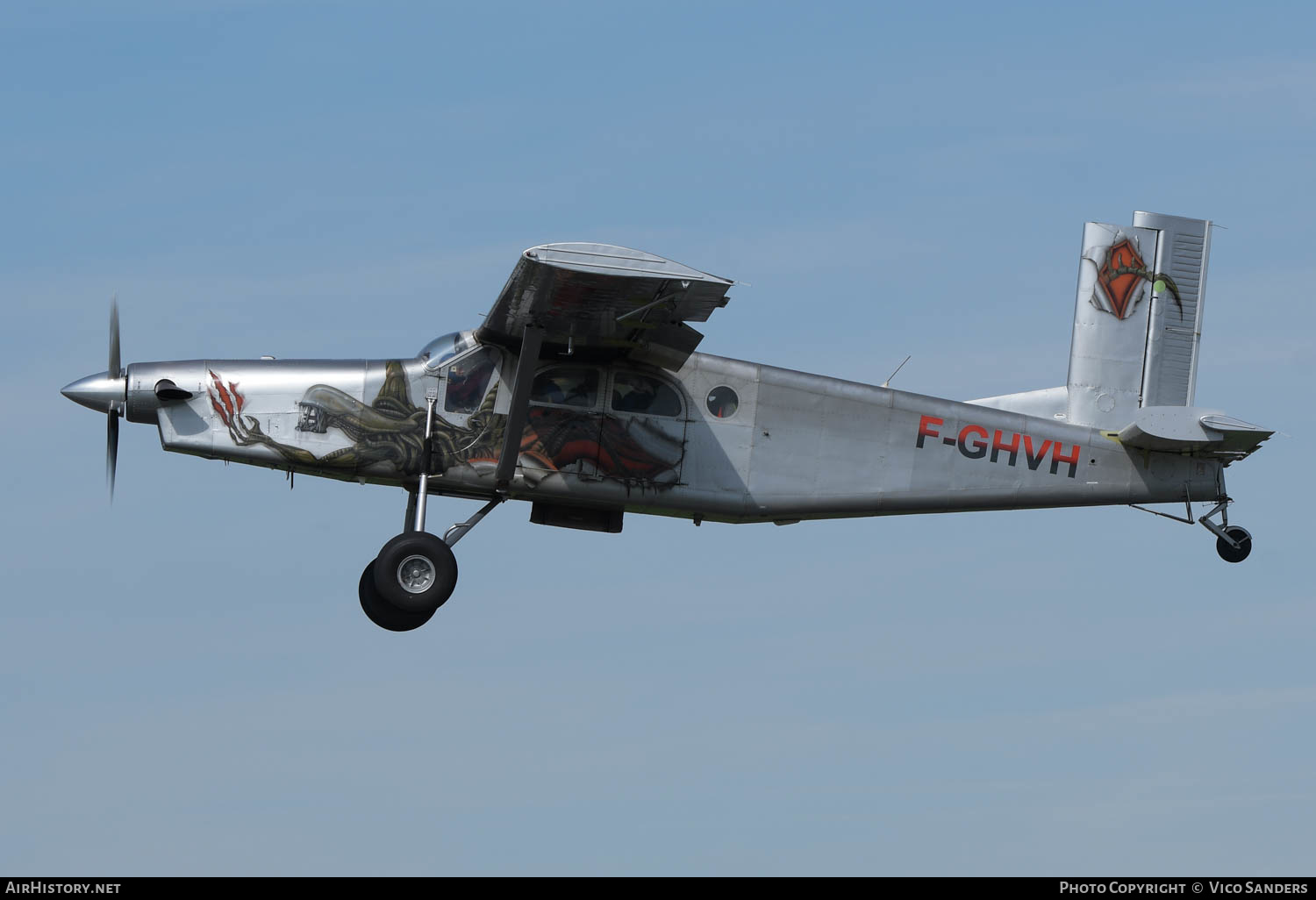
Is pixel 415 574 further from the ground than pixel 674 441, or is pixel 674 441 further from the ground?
pixel 674 441

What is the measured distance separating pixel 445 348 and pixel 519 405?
3.42ft

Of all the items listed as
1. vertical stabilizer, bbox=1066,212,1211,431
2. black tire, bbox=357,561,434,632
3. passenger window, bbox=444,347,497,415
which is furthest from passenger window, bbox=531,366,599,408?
vertical stabilizer, bbox=1066,212,1211,431

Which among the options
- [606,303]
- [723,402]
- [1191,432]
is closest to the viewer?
[606,303]

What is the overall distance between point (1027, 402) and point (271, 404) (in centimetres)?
782

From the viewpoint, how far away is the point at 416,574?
17.4 metres

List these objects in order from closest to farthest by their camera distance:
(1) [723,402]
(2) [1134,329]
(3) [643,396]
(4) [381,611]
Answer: (4) [381,611] < (3) [643,396] < (1) [723,402] < (2) [1134,329]

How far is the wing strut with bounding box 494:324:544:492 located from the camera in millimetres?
17406

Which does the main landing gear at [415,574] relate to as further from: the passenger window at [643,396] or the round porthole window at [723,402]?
the round porthole window at [723,402]

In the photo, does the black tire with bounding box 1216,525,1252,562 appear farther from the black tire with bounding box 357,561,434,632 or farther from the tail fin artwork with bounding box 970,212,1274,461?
the black tire with bounding box 357,561,434,632

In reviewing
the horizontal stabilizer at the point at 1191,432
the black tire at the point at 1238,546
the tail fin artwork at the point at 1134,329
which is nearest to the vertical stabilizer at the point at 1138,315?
the tail fin artwork at the point at 1134,329

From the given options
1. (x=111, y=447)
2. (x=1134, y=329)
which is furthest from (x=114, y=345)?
(x=1134, y=329)

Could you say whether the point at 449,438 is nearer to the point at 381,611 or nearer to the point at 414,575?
the point at 414,575

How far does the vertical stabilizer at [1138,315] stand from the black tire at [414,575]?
272 inches

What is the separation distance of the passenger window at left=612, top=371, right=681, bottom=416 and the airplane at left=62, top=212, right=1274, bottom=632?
0.7 inches
